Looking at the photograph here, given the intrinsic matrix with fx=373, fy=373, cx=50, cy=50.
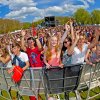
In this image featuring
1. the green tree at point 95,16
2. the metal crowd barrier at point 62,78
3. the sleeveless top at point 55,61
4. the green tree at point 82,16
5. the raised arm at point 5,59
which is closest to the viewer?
the metal crowd barrier at point 62,78

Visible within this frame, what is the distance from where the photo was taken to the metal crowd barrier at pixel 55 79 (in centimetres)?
643

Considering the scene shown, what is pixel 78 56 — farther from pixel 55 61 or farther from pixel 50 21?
pixel 50 21

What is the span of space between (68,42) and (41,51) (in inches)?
23.6

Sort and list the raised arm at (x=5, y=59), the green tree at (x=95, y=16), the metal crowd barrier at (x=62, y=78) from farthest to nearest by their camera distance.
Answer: the green tree at (x=95, y=16)
the raised arm at (x=5, y=59)
the metal crowd barrier at (x=62, y=78)

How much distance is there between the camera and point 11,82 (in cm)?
699

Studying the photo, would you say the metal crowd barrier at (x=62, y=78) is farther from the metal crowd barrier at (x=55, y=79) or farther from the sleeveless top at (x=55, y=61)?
the sleeveless top at (x=55, y=61)

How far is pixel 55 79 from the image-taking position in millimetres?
6469

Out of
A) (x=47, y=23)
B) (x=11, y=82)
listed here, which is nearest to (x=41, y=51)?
(x=11, y=82)

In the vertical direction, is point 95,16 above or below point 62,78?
below

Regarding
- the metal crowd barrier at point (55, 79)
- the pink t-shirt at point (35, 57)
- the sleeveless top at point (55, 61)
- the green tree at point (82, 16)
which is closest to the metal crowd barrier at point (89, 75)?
the metal crowd barrier at point (55, 79)

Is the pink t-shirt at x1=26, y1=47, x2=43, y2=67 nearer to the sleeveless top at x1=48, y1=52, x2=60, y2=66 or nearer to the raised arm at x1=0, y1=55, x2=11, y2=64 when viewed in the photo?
the sleeveless top at x1=48, y1=52, x2=60, y2=66

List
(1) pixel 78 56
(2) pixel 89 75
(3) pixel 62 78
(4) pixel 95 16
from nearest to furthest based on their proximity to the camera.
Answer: (3) pixel 62 78 < (2) pixel 89 75 < (1) pixel 78 56 < (4) pixel 95 16

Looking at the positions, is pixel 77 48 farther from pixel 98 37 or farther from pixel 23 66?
pixel 23 66

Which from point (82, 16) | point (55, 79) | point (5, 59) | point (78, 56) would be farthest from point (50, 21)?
point (55, 79)
